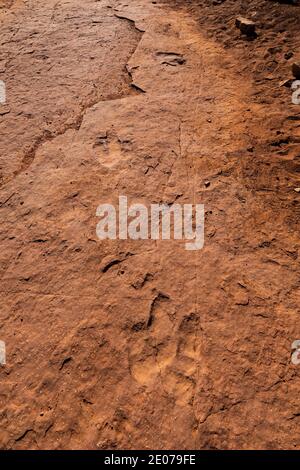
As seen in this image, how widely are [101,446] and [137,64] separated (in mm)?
2792

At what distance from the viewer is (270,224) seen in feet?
6.59

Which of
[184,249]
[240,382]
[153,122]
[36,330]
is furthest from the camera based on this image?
[153,122]

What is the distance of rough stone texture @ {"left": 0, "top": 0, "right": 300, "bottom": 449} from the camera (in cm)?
149

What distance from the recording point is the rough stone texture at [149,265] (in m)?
1.49

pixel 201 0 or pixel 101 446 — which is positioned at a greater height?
pixel 201 0

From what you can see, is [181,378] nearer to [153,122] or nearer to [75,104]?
[153,122]

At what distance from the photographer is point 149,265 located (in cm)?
189

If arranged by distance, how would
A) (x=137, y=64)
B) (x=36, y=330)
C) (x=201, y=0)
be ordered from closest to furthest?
1. (x=36, y=330)
2. (x=137, y=64)
3. (x=201, y=0)

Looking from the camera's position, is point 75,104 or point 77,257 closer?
point 77,257

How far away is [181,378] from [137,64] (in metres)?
2.56

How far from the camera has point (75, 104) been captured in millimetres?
2840

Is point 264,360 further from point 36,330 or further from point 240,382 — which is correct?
point 36,330
